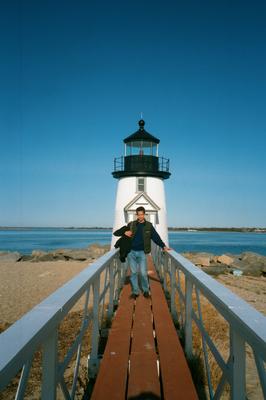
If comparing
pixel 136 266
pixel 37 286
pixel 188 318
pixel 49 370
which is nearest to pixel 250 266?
pixel 37 286

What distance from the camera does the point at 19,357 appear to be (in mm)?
1369

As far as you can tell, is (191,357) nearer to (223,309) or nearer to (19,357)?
(223,309)

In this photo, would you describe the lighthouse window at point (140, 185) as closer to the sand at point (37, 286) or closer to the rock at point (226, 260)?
the sand at point (37, 286)

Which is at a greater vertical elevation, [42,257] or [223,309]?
[223,309]

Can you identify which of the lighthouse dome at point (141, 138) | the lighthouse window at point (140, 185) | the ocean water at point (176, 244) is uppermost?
the lighthouse dome at point (141, 138)

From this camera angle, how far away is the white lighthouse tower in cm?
1831

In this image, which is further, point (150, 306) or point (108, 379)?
point (150, 306)

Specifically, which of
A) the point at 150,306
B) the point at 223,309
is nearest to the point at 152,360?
the point at 223,309

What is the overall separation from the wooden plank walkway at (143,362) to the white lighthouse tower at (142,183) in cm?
1321

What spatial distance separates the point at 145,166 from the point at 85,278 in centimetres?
1591

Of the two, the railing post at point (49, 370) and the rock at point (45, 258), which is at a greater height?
the railing post at point (49, 370)

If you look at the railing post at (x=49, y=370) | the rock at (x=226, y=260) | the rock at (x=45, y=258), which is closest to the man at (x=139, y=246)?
the railing post at (x=49, y=370)

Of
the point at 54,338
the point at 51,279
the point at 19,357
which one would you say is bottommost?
the point at 51,279

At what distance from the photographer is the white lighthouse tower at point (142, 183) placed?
18.3m
